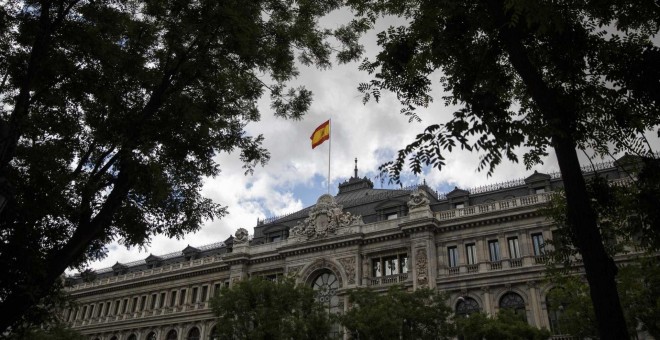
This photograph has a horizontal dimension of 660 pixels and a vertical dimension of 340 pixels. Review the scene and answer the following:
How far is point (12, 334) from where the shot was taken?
506 inches

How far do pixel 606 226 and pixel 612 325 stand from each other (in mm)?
5611

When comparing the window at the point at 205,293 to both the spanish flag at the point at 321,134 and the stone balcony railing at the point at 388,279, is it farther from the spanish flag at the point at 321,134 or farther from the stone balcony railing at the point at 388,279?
the stone balcony railing at the point at 388,279

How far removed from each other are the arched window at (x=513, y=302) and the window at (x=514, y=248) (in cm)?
248

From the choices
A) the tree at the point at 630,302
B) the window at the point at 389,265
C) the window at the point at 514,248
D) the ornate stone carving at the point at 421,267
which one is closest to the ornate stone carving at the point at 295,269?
the window at the point at 389,265

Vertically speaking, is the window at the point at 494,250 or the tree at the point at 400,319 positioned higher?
the window at the point at 494,250

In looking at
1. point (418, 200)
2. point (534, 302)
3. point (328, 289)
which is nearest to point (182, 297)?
point (328, 289)

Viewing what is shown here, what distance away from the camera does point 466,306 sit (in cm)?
3262

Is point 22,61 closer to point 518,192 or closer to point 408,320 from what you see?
point 408,320

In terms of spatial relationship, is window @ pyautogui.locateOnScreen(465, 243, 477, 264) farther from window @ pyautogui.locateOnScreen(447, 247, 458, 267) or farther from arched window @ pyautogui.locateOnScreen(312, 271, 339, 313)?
arched window @ pyautogui.locateOnScreen(312, 271, 339, 313)

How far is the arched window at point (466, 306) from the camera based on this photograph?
32.2 meters

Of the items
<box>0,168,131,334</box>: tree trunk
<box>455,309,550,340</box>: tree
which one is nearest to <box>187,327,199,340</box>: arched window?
<box>455,309,550,340</box>: tree

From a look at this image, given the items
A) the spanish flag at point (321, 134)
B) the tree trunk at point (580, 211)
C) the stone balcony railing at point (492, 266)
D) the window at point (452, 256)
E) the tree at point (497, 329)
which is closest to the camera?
the tree trunk at point (580, 211)

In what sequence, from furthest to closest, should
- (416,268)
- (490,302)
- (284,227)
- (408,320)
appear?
1. (284,227)
2. (416,268)
3. (490,302)
4. (408,320)

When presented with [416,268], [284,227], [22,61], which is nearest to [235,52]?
[22,61]
